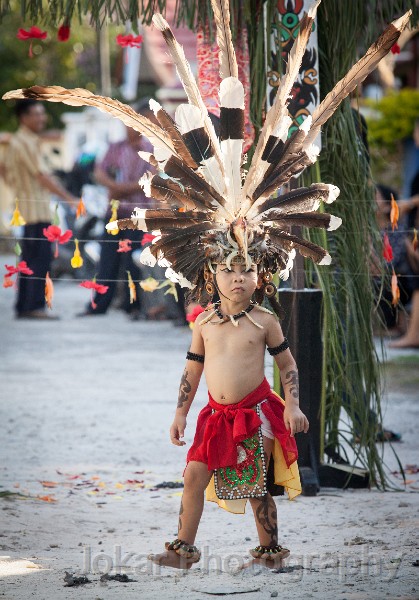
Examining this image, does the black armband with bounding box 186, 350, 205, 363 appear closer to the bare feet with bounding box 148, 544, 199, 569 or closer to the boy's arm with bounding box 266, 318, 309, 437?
the boy's arm with bounding box 266, 318, 309, 437

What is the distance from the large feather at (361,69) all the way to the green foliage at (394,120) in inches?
447

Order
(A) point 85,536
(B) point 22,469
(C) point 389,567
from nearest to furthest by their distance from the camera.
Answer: (C) point 389,567
(A) point 85,536
(B) point 22,469

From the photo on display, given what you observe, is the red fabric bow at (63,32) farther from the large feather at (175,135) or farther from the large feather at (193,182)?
the large feather at (193,182)

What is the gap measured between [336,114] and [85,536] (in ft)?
7.36

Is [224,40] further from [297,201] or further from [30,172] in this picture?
[30,172]

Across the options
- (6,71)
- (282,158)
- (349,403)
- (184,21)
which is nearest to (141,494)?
(349,403)

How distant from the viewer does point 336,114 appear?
17.3 ft

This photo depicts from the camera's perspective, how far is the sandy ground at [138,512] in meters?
3.81

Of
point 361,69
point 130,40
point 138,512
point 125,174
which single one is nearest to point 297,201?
point 361,69

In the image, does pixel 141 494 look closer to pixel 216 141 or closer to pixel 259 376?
pixel 259 376

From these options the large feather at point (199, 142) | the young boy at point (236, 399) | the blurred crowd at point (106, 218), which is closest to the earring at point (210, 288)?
the young boy at point (236, 399)

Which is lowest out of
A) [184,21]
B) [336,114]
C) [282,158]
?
[282,158]

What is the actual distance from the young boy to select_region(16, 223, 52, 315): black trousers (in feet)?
15.7

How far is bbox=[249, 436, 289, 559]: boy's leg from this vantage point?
4035mm
